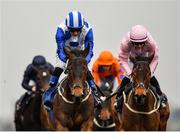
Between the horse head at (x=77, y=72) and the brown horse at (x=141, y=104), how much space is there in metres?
1.05

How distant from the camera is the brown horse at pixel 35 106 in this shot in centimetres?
2377

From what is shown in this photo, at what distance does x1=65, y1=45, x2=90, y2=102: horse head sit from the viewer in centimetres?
1772

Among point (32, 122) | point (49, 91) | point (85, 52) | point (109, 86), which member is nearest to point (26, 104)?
point (32, 122)

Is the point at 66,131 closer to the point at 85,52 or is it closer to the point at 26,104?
the point at 85,52

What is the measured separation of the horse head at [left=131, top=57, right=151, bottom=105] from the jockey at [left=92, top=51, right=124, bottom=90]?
241 inches

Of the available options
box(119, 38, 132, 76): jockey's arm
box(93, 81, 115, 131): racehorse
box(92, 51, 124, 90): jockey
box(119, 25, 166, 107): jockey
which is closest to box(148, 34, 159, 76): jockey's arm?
box(119, 25, 166, 107): jockey

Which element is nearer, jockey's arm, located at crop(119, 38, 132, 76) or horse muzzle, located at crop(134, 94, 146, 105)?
horse muzzle, located at crop(134, 94, 146, 105)

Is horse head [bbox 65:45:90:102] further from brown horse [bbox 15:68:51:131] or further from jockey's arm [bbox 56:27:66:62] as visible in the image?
brown horse [bbox 15:68:51:131]

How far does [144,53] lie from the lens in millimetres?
19781

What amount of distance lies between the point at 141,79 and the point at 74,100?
4.39 ft

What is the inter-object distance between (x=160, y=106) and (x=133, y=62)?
1.43 metres

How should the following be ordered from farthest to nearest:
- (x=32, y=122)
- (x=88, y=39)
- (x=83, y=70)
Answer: (x=32, y=122) < (x=88, y=39) < (x=83, y=70)

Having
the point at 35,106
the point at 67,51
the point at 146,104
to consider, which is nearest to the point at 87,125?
the point at 146,104

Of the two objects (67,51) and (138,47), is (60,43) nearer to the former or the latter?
(67,51)
